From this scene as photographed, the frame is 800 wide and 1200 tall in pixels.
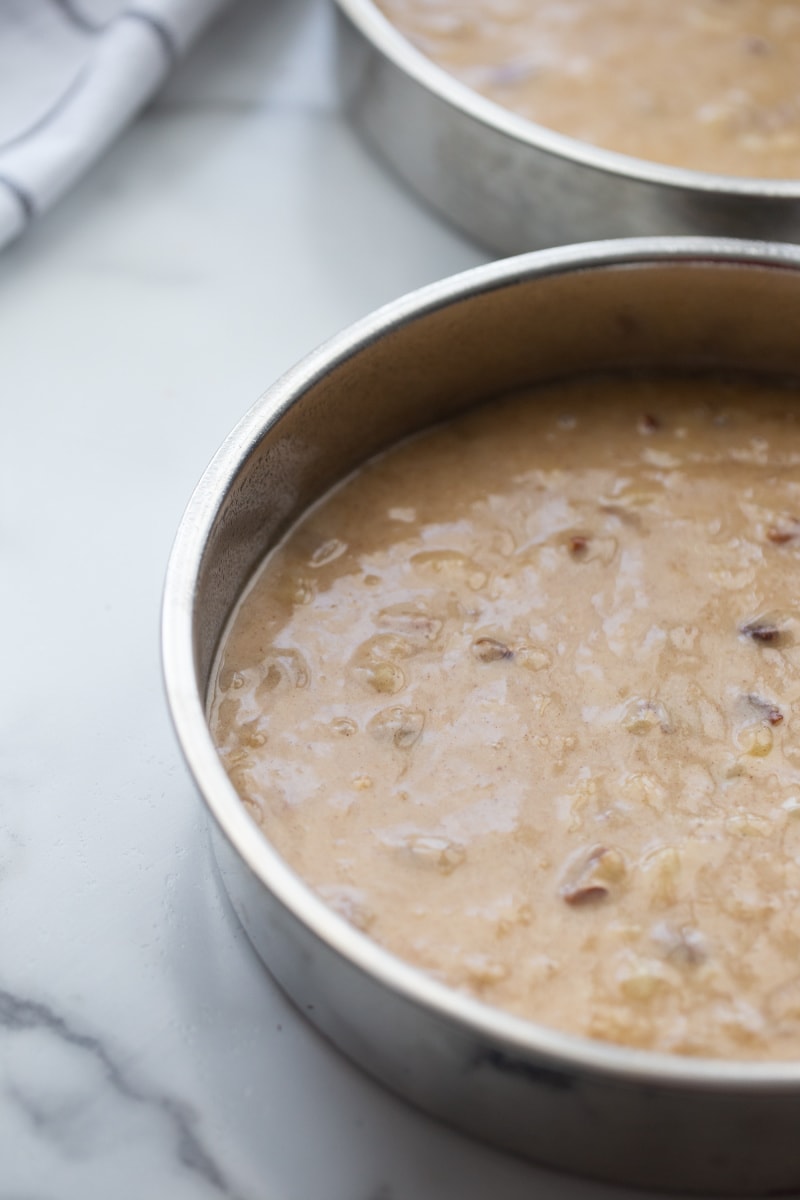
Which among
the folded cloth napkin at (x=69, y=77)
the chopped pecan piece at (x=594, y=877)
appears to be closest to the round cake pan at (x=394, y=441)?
the chopped pecan piece at (x=594, y=877)

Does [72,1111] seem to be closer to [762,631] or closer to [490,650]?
[490,650]

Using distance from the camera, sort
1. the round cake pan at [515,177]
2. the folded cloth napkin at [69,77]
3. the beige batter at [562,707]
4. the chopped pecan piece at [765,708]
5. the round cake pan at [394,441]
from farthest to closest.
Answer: the folded cloth napkin at [69,77] < the round cake pan at [515,177] < the chopped pecan piece at [765,708] < the beige batter at [562,707] < the round cake pan at [394,441]

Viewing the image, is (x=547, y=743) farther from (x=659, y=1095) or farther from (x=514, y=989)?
(x=659, y=1095)

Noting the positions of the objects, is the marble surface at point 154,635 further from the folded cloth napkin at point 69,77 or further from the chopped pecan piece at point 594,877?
the chopped pecan piece at point 594,877

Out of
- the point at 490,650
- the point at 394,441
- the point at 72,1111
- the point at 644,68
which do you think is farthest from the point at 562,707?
the point at 644,68

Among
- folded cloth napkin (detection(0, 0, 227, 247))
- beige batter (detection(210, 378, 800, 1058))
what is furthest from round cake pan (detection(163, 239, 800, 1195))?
folded cloth napkin (detection(0, 0, 227, 247))

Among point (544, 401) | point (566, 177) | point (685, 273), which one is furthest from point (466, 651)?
point (566, 177)
